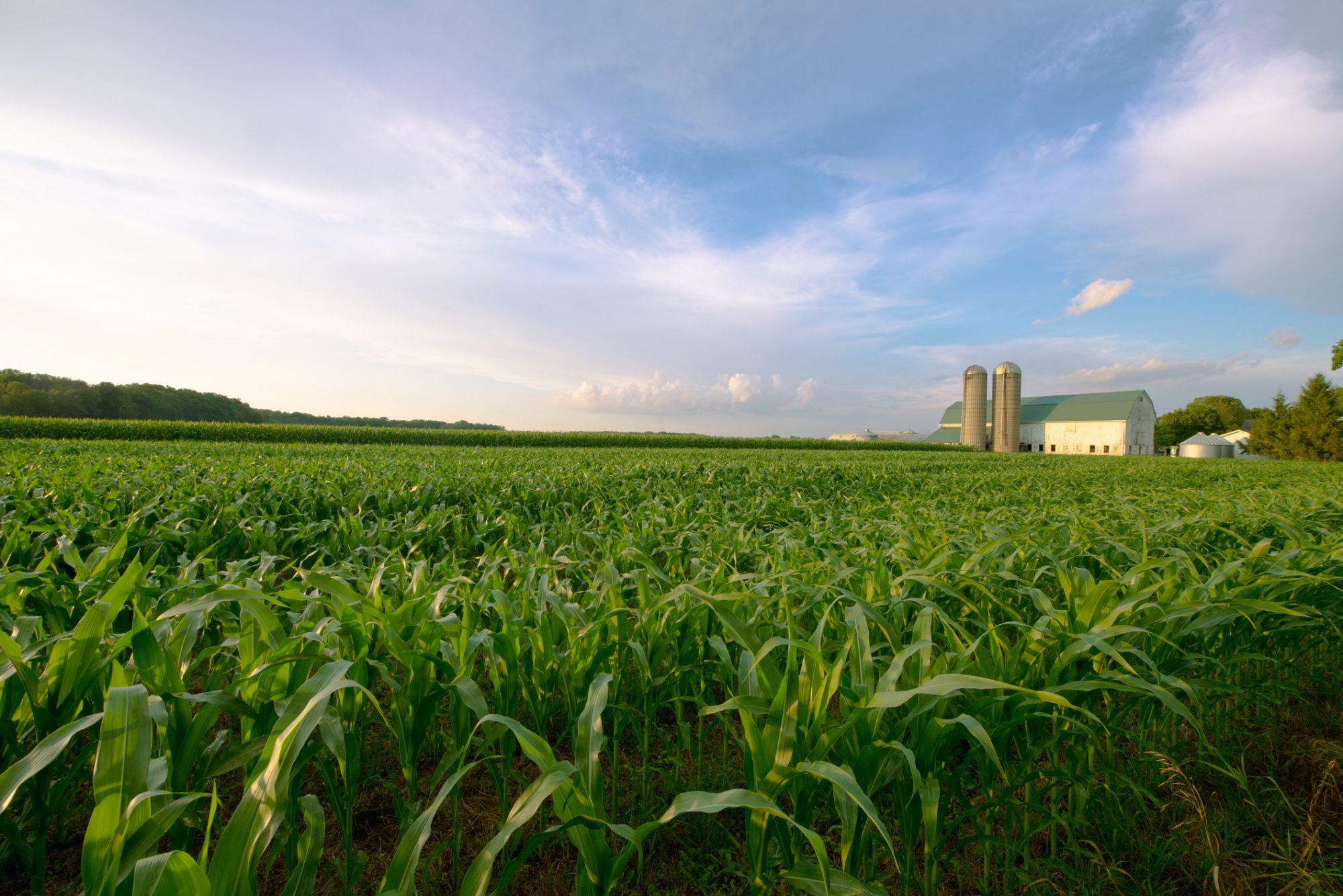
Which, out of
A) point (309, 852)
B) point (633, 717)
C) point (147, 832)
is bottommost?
point (633, 717)

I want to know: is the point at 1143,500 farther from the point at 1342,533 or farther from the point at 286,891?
the point at 286,891

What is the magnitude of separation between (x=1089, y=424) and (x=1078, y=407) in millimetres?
2713

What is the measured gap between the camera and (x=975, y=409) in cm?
5112

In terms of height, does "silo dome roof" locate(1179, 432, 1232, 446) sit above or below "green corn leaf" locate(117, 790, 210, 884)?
above

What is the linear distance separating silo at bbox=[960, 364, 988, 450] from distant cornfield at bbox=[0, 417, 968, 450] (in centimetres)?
692

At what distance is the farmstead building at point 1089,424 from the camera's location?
47.8m

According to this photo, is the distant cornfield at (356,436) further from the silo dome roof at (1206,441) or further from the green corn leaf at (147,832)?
the silo dome roof at (1206,441)

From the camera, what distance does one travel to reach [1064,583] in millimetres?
2178

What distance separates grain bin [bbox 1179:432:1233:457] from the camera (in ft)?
154

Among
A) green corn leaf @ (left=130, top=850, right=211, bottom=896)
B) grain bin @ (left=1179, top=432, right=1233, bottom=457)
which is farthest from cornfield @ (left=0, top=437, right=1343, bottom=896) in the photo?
grain bin @ (left=1179, top=432, right=1233, bottom=457)

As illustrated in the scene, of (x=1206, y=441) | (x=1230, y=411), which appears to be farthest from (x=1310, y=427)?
(x=1230, y=411)

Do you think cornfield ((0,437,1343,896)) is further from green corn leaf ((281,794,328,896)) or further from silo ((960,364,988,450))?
silo ((960,364,988,450))

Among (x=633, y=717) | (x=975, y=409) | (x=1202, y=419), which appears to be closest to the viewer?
(x=633, y=717)

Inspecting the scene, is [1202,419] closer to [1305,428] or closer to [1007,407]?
[1305,428]
